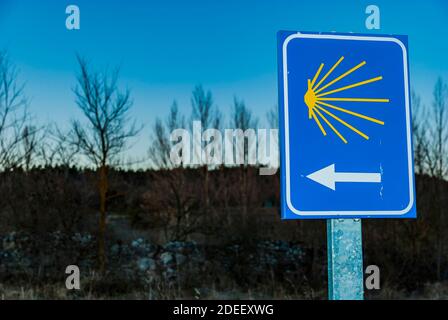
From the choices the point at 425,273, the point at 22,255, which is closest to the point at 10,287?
the point at 22,255

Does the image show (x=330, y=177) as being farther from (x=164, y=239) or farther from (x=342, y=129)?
(x=164, y=239)

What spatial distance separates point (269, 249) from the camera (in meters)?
9.45

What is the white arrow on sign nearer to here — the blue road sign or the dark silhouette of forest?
the blue road sign

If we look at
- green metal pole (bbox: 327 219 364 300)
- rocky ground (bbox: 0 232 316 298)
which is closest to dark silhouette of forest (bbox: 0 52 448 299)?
rocky ground (bbox: 0 232 316 298)

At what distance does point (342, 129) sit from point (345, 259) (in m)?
0.39

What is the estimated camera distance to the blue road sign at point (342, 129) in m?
1.24

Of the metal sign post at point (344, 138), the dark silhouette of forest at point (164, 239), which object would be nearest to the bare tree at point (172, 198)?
the dark silhouette of forest at point (164, 239)

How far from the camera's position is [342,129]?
49.6 inches

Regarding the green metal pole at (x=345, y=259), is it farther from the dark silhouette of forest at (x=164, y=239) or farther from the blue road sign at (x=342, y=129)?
the dark silhouette of forest at (x=164, y=239)

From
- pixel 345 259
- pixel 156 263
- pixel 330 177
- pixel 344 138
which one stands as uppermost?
pixel 344 138

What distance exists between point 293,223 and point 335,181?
9016 mm

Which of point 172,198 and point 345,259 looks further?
point 172,198

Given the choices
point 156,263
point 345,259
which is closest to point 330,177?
point 345,259

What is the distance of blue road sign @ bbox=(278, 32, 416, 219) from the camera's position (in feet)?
4.07
